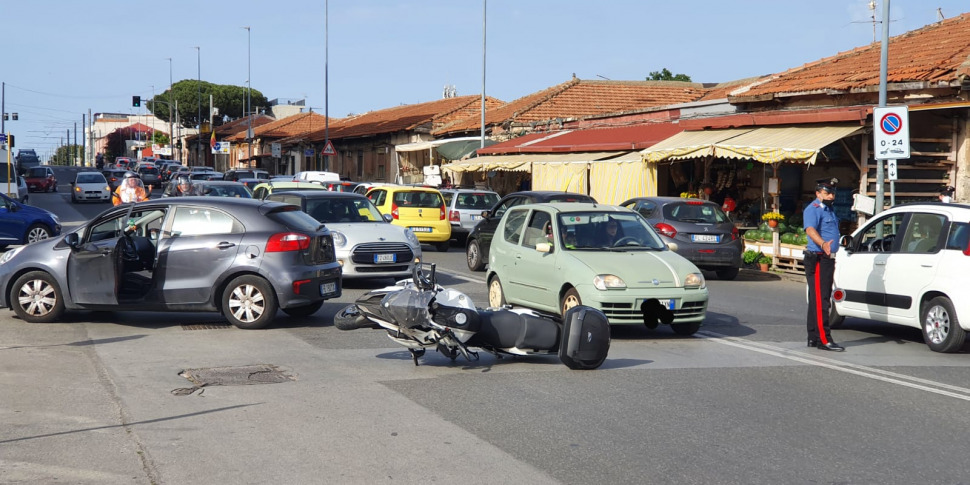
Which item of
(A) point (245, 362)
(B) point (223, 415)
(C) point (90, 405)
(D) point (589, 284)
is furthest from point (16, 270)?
(D) point (589, 284)

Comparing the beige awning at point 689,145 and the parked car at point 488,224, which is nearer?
the parked car at point 488,224

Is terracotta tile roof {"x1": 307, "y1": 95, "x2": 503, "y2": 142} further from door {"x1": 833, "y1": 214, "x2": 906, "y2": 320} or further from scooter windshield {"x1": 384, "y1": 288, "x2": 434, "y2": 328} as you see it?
scooter windshield {"x1": 384, "y1": 288, "x2": 434, "y2": 328}

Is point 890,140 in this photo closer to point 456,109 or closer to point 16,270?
point 16,270

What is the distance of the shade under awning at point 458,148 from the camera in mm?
38219

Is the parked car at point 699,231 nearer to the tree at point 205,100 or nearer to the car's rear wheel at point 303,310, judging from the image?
the car's rear wheel at point 303,310

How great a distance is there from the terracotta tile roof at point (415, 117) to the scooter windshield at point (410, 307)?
3816 centimetres

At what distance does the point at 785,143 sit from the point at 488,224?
626 centimetres

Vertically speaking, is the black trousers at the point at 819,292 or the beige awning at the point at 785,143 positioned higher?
the beige awning at the point at 785,143

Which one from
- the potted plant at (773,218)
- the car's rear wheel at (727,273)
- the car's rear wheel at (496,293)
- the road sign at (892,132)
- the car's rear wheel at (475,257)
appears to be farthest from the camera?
the potted plant at (773,218)

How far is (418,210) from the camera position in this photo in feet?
77.4

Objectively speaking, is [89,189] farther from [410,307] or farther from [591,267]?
[410,307]

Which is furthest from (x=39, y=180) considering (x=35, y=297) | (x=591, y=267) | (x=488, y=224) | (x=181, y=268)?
(x=591, y=267)

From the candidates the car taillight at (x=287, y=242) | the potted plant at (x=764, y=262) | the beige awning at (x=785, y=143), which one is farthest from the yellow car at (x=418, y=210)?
the car taillight at (x=287, y=242)

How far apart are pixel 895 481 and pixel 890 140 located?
1173 centimetres
